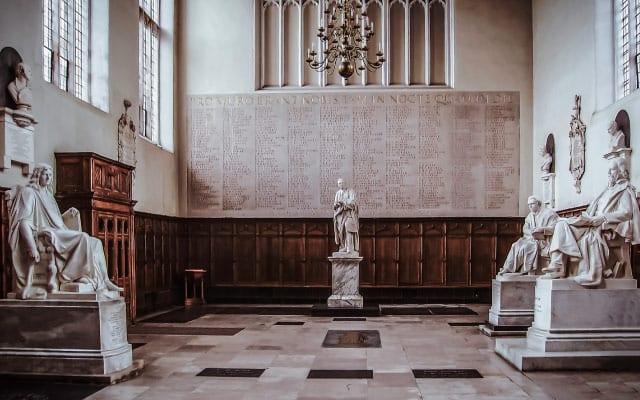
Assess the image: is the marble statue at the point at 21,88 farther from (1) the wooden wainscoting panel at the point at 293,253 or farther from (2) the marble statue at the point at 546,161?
(2) the marble statue at the point at 546,161

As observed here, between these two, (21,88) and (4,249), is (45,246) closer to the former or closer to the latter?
(4,249)

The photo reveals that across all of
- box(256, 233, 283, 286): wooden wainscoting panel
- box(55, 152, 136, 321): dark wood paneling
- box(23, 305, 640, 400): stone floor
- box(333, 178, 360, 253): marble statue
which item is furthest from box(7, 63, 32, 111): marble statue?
box(256, 233, 283, 286): wooden wainscoting panel

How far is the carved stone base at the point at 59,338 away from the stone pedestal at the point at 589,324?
4.36m

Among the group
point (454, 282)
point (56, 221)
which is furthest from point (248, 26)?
point (56, 221)

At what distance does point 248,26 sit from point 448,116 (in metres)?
5.29

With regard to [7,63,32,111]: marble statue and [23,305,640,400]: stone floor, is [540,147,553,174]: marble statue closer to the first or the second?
[23,305,640,400]: stone floor

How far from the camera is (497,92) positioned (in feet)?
50.3

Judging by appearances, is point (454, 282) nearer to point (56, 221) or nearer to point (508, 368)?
point (508, 368)

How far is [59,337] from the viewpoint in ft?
21.6

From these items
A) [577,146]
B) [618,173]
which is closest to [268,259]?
[577,146]

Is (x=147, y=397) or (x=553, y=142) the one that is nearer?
(x=147, y=397)

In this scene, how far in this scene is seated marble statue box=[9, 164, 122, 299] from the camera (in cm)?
671

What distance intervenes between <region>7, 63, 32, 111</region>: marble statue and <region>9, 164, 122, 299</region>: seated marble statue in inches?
62.1

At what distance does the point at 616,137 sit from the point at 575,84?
274cm
